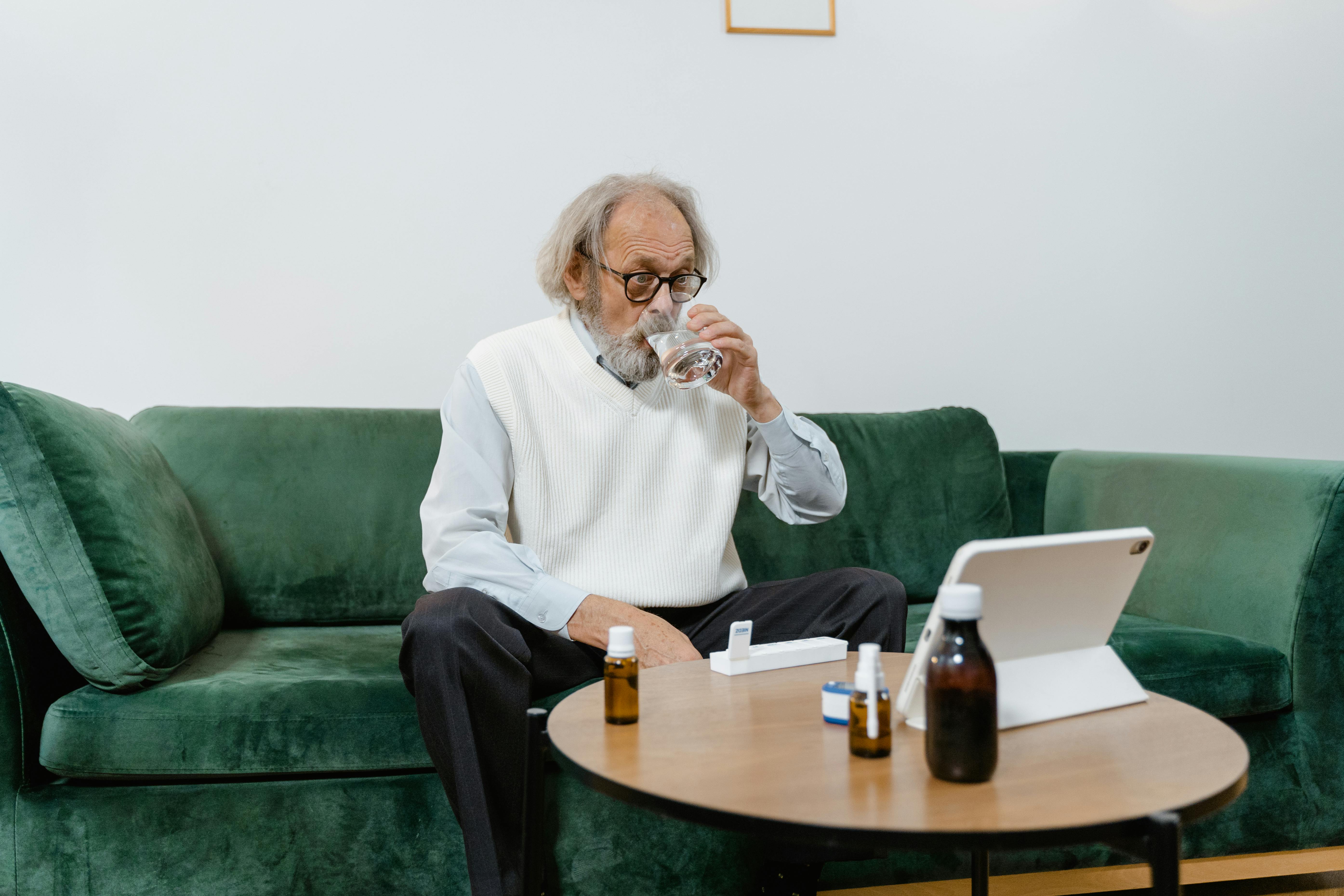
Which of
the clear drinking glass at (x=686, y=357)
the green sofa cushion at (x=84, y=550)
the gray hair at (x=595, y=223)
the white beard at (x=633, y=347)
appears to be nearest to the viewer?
the green sofa cushion at (x=84, y=550)

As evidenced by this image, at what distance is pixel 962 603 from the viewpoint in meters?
0.73

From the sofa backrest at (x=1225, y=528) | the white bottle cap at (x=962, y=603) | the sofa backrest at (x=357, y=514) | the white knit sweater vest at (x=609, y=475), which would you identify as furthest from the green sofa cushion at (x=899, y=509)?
the white bottle cap at (x=962, y=603)

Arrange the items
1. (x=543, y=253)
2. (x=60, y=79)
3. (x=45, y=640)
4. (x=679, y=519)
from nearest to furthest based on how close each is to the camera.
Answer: (x=45, y=640) < (x=679, y=519) < (x=543, y=253) < (x=60, y=79)

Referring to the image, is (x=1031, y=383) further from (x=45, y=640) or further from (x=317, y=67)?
(x=45, y=640)

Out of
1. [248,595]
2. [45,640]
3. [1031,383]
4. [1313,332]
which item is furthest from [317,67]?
[1313,332]

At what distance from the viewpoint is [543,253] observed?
1803 millimetres

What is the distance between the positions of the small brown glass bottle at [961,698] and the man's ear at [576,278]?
44.1 inches

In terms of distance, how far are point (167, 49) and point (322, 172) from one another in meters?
0.40

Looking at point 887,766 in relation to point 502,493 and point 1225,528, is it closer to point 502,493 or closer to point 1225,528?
point 502,493

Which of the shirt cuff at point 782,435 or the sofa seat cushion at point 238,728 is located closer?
the sofa seat cushion at point 238,728

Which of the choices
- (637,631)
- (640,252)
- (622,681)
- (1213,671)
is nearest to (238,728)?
(637,631)

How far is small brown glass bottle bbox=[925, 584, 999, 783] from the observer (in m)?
0.73

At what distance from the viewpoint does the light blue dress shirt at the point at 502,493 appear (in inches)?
55.7

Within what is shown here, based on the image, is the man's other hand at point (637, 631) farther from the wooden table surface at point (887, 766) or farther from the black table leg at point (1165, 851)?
the black table leg at point (1165, 851)
